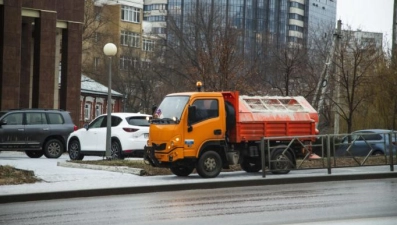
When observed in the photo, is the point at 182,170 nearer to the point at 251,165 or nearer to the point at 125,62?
the point at 251,165

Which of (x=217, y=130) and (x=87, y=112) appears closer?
(x=217, y=130)

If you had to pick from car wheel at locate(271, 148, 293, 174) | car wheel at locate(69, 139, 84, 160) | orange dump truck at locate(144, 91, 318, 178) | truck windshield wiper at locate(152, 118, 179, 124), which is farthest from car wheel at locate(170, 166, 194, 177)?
car wheel at locate(69, 139, 84, 160)

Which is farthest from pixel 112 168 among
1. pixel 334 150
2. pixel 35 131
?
pixel 35 131

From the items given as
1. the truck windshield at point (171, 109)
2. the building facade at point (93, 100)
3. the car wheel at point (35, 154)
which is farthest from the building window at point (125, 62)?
the truck windshield at point (171, 109)

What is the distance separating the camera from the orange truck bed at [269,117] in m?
22.2

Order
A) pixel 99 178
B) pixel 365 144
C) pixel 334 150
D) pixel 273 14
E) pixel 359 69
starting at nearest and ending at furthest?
1. pixel 99 178
2. pixel 334 150
3. pixel 365 144
4. pixel 359 69
5. pixel 273 14

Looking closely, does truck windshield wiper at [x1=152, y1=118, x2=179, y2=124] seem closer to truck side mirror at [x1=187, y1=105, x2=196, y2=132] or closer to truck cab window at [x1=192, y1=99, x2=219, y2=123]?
truck side mirror at [x1=187, y1=105, x2=196, y2=132]

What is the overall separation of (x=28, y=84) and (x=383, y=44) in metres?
20.4

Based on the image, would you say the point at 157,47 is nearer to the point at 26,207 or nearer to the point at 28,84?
the point at 28,84

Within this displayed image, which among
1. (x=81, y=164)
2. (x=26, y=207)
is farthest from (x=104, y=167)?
(x=26, y=207)

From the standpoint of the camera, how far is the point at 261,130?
889 inches

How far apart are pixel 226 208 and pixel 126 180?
6127mm

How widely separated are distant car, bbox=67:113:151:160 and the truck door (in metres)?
5.33

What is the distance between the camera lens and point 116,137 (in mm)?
27609
